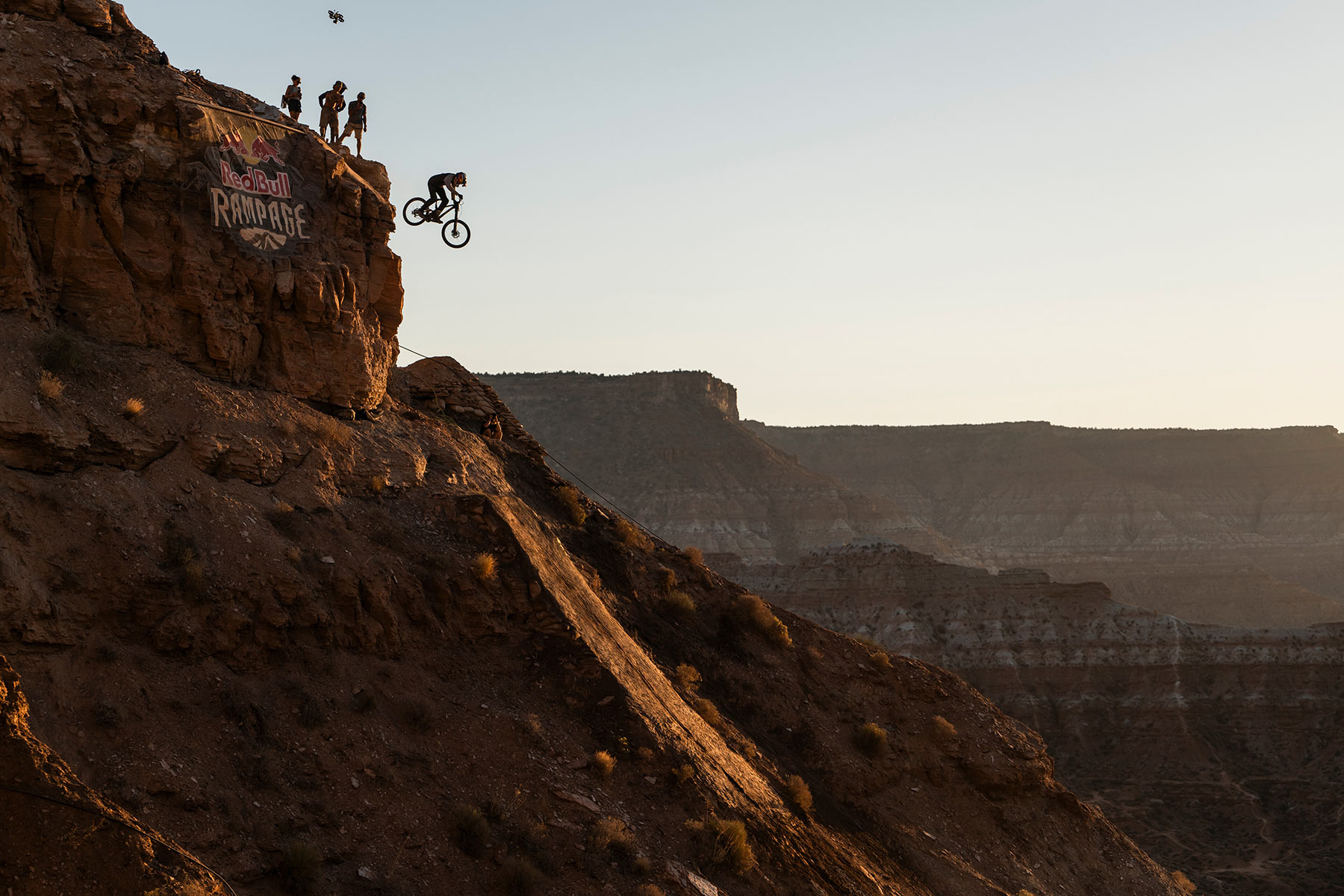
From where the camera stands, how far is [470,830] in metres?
13.4

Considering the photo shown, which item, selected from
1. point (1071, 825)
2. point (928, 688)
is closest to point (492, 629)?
point (928, 688)

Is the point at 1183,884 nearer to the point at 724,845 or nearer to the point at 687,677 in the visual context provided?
the point at 687,677

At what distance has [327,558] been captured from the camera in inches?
615

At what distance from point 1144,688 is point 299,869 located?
56934mm

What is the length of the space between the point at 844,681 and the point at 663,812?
27.6 ft

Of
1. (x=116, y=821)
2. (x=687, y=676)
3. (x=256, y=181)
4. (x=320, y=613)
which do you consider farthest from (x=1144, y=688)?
Result: (x=116, y=821)

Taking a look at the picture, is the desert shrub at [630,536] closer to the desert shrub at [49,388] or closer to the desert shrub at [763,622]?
the desert shrub at [763,622]

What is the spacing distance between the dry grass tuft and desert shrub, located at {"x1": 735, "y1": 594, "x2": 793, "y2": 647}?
8.85 ft

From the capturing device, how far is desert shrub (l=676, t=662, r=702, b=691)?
65.4 ft

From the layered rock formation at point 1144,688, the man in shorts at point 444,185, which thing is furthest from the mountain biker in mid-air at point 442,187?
the layered rock formation at point 1144,688

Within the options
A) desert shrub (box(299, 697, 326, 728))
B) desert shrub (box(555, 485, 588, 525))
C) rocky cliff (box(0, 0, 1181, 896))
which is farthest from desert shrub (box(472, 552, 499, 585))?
desert shrub (box(555, 485, 588, 525))

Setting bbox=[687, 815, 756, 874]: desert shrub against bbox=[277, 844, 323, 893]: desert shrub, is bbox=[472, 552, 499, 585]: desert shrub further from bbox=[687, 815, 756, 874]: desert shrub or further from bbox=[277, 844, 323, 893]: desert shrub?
bbox=[277, 844, 323, 893]: desert shrub

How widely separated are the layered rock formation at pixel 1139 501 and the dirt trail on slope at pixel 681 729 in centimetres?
Result: 9775

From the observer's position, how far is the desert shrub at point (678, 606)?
22.0 m
